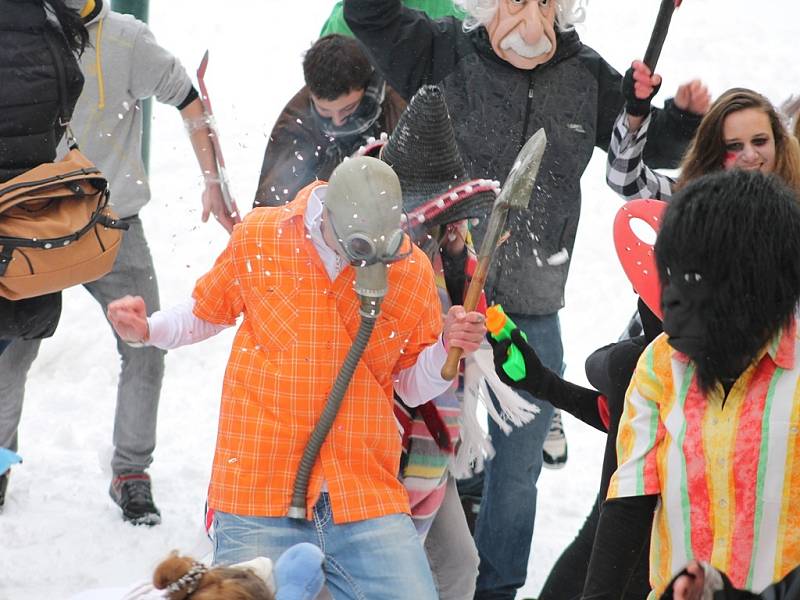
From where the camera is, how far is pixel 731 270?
1.90m

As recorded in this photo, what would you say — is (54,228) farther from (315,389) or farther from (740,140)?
(740,140)

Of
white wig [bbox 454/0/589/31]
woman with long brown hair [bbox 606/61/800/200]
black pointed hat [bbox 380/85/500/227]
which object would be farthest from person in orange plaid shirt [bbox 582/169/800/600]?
white wig [bbox 454/0/589/31]

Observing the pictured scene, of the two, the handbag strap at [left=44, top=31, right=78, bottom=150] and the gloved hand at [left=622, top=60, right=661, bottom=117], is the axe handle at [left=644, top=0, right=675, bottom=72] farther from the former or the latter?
the handbag strap at [left=44, top=31, right=78, bottom=150]

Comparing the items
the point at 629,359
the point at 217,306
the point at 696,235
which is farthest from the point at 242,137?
the point at 696,235

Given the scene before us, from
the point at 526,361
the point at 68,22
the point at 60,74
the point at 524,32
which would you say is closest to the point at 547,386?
the point at 526,361

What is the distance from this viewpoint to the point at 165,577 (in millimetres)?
2322

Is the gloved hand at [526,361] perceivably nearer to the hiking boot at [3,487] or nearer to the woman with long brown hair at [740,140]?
the woman with long brown hair at [740,140]

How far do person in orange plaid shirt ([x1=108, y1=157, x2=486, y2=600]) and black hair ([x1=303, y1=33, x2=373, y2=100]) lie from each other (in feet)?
3.36

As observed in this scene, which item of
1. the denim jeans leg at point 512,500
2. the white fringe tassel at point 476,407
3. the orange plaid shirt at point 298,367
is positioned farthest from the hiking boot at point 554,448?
the orange plaid shirt at point 298,367

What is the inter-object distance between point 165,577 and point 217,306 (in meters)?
0.77

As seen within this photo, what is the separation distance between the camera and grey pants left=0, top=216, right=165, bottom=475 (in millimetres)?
4137

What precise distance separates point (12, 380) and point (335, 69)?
60.2 inches

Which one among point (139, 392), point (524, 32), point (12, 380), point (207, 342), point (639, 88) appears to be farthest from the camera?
point (207, 342)

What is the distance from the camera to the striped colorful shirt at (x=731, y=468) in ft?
6.34
